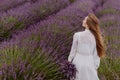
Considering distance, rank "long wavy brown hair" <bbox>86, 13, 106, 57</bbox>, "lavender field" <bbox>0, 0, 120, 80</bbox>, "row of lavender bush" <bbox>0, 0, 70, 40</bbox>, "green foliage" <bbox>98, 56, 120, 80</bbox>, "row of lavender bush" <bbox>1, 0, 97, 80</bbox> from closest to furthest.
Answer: "lavender field" <bbox>0, 0, 120, 80</bbox>
"row of lavender bush" <bbox>1, 0, 97, 80</bbox>
"long wavy brown hair" <bbox>86, 13, 106, 57</bbox>
"green foliage" <bbox>98, 56, 120, 80</bbox>
"row of lavender bush" <bbox>0, 0, 70, 40</bbox>

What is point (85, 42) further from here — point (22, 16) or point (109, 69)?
point (22, 16)

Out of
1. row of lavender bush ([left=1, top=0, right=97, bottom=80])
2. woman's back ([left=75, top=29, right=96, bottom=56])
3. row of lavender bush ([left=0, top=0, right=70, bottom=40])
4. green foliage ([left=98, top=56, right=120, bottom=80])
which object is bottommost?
row of lavender bush ([left=0, top=0, right=70, bottom=40])

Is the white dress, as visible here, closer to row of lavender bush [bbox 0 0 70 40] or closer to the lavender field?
the lavender field

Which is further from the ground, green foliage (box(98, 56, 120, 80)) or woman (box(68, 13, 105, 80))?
woman (box(68, 13, 105, 80))

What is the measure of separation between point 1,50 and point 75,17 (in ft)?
15.7

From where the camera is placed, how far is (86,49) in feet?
19.3

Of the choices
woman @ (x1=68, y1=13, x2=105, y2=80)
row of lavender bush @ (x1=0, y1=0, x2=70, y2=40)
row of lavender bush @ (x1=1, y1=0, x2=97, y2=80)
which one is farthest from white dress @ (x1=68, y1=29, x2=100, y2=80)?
row of lavender bush @ (x1=0, y1=0, x2=70, y2=40)

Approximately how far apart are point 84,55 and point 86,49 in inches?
4.0

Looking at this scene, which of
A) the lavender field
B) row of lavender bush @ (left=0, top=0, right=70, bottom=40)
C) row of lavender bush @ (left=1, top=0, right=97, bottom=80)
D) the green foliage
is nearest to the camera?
the lavender field

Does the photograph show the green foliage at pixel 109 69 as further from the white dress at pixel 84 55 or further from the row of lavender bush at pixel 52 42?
the row of lavender bush at pixel 52 42

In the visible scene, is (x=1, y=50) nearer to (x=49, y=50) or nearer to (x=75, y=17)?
(x=49, y=50)

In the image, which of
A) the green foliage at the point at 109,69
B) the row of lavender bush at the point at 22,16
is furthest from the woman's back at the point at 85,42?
the row of lavender bush at the point at 22,16

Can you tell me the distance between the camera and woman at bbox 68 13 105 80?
586 centimetres

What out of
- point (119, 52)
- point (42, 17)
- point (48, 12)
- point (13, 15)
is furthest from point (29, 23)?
point (119, 52)
